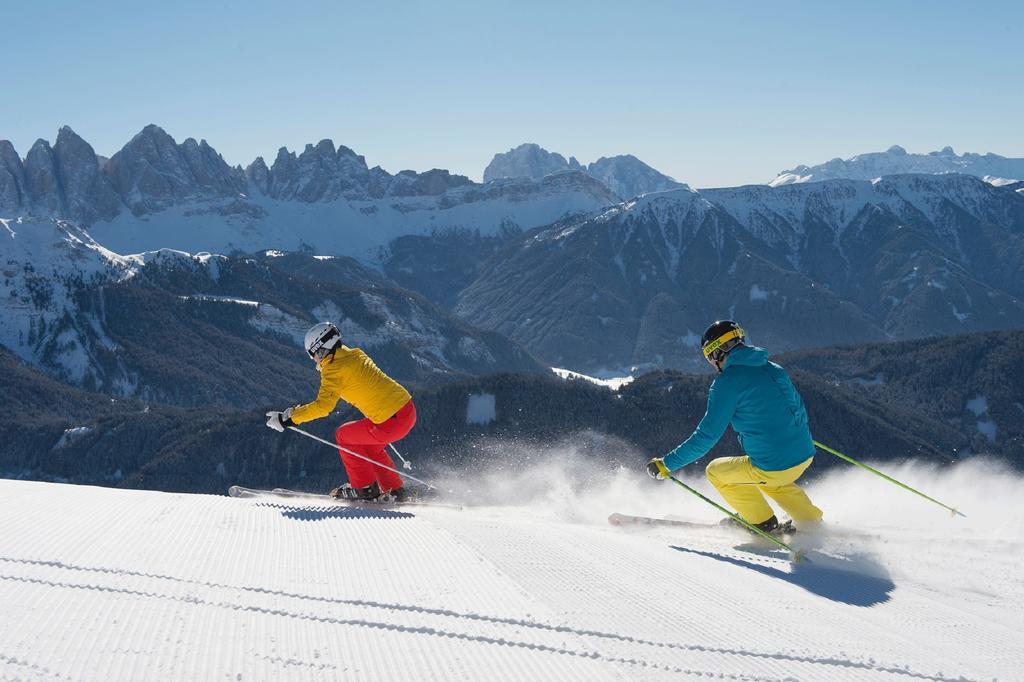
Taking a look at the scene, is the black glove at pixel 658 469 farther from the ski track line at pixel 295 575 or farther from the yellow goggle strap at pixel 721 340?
the ski track line at pixel 295 575

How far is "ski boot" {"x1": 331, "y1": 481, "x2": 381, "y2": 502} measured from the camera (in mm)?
11703

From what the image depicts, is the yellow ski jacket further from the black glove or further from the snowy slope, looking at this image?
the black glove

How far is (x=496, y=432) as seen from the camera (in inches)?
3713

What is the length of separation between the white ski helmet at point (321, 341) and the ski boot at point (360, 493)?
6.34ft

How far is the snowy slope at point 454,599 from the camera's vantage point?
4.96m

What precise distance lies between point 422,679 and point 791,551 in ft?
20.1

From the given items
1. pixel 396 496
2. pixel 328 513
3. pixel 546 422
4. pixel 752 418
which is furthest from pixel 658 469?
pixel 546 422

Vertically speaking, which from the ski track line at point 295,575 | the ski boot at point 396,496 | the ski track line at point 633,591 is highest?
the ski track line at point 295,575

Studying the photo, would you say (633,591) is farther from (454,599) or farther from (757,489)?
(757,489)

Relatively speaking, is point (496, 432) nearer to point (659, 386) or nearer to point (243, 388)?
point (659, 386)

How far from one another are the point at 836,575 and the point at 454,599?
15.4ft

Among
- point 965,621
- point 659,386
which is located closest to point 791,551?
point 965,621

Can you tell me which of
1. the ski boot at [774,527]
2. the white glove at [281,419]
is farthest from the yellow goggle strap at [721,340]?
the white glove at [281,419]

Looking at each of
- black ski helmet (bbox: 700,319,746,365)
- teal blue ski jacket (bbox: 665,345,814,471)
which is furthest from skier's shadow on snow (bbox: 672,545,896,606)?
black ski helmet (bbox: 700,319,746,365)
